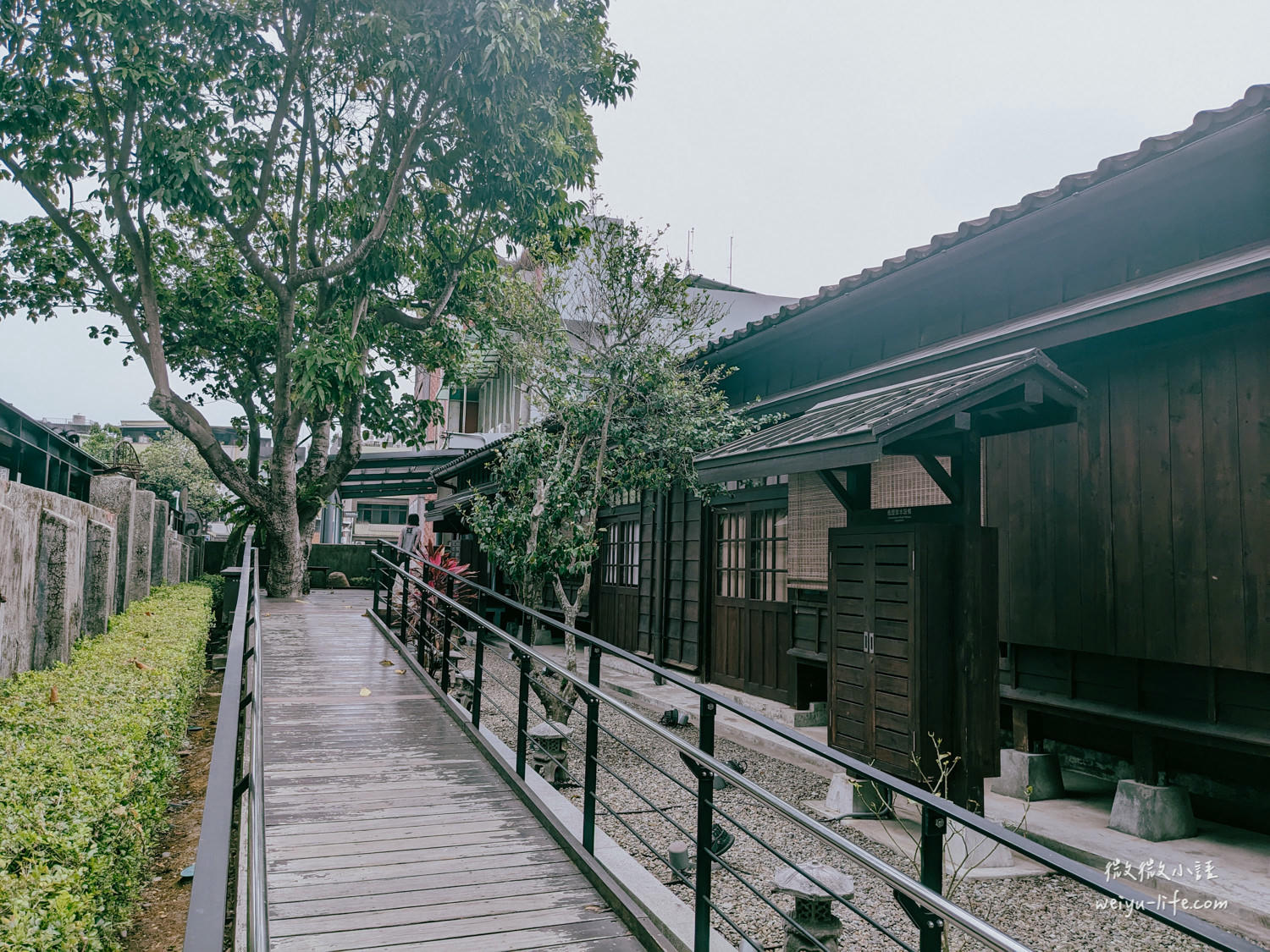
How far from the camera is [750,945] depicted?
3498 mm

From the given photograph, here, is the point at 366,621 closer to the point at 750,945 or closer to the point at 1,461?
the point at 1,461

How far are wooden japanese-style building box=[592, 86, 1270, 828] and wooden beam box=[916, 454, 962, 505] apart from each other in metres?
0.02

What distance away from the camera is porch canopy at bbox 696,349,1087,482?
464 centimetres

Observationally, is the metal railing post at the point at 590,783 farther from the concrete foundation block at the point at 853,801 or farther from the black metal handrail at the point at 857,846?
the concrete foundation block at the point at 853,801

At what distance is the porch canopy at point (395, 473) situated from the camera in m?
20.9

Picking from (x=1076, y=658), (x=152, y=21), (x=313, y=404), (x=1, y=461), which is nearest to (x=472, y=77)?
(x=152, y=21)

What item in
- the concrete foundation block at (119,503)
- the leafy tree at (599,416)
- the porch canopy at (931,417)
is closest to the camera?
the porch canopy at (931,417)

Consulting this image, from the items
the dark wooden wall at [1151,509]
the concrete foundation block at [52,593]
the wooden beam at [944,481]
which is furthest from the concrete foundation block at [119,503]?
the dark wooden wall at [1151,509]

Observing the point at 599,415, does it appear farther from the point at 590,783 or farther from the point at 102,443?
the point at 102,443

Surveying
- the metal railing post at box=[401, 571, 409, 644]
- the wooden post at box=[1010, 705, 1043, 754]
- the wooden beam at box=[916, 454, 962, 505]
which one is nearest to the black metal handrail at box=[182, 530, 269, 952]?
the wooden beam at box=[916, 454, 962, 505]

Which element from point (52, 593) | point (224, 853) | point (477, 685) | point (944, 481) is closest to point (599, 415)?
point (477, 685)

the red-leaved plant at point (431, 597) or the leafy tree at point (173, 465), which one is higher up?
the leafy tree at point (173, 465)

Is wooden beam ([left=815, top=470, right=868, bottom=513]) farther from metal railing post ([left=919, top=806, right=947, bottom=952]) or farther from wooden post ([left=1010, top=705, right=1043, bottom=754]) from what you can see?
metal railing post ([left=919, top=806, right=947, bottom=952])

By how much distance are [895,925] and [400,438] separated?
1448cm
